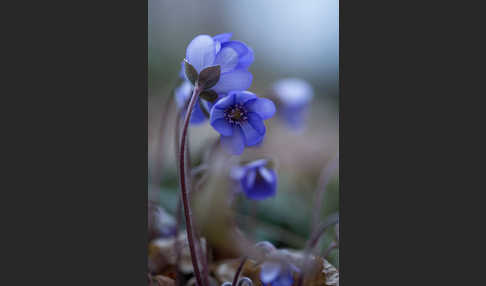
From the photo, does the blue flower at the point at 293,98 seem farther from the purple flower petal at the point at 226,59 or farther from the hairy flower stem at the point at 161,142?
the purple flower petal at the point at 226,59

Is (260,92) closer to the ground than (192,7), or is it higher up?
closer to the ground

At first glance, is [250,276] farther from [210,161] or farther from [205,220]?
[210,161]

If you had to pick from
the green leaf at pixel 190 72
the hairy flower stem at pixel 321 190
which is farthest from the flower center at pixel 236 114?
the hairy flower stem at pixel 321 190

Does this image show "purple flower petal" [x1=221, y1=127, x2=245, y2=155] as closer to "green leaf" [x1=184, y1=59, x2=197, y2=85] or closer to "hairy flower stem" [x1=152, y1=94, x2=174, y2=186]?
"green leaf" [x1=184, y1=59, x2=197, y2=85]

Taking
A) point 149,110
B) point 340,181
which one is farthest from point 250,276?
point 149,110

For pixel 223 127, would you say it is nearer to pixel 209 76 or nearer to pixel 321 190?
pixel 209 76
